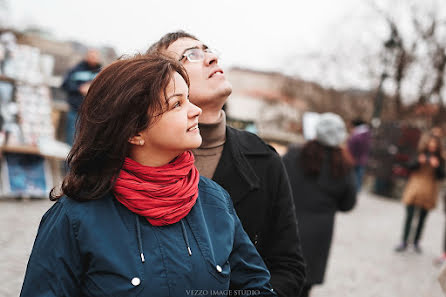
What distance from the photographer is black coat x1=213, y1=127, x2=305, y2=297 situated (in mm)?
1917

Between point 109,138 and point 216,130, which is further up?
point 109,138

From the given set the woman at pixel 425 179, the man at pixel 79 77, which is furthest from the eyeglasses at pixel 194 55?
the woman at pixel 425 179

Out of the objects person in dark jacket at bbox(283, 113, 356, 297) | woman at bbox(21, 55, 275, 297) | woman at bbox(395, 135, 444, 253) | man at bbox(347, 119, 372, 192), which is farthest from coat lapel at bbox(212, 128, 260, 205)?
man at bbox(347, 119, 372, 192)

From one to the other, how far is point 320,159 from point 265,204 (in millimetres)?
2039

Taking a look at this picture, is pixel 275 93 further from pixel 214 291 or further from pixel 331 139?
pixel 214 291

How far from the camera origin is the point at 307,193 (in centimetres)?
379

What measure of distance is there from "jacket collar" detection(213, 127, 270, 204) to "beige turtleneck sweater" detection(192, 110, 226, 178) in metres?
0.03

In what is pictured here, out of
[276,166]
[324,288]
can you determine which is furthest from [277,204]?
[324,288]

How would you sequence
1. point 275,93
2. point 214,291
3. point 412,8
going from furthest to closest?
point 275,93
point 412,8
point 214,291

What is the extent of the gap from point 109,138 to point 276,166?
83 centimetres

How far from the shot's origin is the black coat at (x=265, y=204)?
1.92 meters

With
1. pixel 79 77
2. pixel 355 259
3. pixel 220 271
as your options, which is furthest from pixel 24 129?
pixel 220 271

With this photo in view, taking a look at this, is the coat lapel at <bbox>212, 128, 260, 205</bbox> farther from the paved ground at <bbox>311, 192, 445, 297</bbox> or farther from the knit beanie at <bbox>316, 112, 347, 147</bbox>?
the paved ground at <bbox>311, 192, 445, 297</bbox>

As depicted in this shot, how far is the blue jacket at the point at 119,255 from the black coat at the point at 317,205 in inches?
90.4
